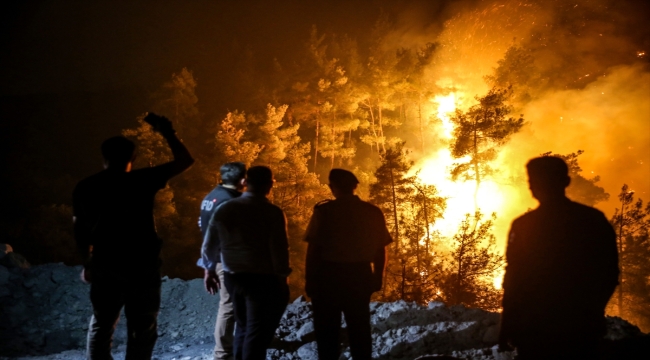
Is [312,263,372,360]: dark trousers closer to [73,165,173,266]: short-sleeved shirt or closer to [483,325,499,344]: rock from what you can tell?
[73,165,173,266]: short-sleeved shirt

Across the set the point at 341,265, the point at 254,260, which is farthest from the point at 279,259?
the point at 341,265

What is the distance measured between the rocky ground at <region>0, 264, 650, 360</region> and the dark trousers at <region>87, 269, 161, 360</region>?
Result: 2223 millimetres

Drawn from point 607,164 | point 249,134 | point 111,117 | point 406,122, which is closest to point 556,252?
point 249,134

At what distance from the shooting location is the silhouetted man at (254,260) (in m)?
3.53

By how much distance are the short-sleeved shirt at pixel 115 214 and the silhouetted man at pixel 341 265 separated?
1.47 m

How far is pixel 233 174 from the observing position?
4.54m

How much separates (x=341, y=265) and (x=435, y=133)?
105 feet

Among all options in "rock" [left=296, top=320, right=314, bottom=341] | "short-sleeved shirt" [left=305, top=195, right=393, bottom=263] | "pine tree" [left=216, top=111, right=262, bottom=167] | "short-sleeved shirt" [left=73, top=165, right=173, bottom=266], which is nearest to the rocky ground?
"rock" [left=296, top=320, right=314, bottom=341]

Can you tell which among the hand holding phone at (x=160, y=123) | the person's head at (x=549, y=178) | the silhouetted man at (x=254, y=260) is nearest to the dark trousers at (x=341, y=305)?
the silhouetted man at (x=254, y=260)

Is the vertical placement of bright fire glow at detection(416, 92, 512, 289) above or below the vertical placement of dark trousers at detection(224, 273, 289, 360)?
above

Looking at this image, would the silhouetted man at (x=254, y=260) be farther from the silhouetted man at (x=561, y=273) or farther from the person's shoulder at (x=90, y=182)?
the silhouetted man at (x=561, y=273)

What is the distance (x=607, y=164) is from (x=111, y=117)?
59.5 metres

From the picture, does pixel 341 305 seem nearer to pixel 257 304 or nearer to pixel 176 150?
pixel 257 304

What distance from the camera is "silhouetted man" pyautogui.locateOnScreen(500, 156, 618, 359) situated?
2656mm
